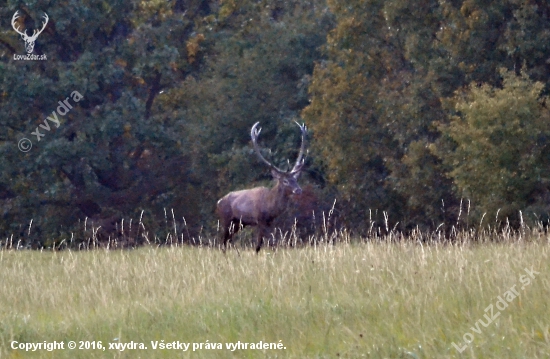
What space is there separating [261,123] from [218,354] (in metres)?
18.5

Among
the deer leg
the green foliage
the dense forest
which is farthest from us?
the dense forest

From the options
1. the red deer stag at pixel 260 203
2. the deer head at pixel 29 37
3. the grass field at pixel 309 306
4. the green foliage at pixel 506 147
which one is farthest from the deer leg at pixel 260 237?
the deer head at pixel 29 37

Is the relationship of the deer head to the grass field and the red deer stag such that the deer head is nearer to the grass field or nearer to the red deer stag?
the red deer stag

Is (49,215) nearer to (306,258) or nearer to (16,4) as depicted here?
(16,4)

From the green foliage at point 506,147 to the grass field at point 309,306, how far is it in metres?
5.92

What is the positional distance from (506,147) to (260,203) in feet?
14.9

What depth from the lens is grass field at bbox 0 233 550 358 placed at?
5.98 m

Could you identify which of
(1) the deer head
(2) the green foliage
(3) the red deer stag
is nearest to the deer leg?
(3) the red deer stag

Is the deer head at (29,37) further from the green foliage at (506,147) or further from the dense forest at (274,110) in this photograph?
the green foliage at (506,147)

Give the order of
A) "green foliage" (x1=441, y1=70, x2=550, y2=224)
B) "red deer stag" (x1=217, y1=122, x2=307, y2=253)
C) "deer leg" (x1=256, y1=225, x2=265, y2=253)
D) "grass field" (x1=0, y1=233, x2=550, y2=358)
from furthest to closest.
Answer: "green foliage" (x1=441, y1=70, x2=550, y2=224)
"red deer stag" (x1=217, y1=122, x2=307, y2=253)
"deer leg" (x1=256, y1=225, x2=265, y2=253)
"grass field" (x1=0, y1=233, x2=550, y2=358)

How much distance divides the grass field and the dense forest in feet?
25.1

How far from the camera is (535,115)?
15.5m

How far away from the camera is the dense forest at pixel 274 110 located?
16.5 metres

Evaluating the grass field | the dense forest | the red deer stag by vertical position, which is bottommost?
the grass field
